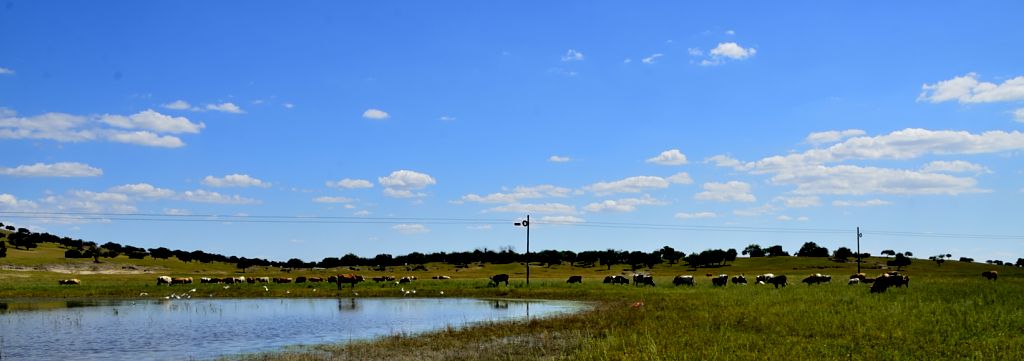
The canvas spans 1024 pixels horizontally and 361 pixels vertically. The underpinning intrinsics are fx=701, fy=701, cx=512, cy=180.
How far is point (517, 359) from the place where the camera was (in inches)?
755

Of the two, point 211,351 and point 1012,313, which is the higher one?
point 1012,313

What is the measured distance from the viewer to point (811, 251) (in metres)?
170

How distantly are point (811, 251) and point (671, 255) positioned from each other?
115ft

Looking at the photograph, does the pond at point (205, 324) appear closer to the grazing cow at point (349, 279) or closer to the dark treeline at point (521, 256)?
the grazing cow at point (349, 279)

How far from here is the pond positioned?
23.8m

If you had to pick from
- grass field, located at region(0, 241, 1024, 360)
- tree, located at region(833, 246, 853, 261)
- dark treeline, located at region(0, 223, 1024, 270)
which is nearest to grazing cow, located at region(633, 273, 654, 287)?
grass field, located at region(0, 241, 1024, 360)

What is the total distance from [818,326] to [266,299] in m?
43.2

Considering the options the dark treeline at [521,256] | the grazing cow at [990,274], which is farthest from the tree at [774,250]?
the grazing cow at [990,274]

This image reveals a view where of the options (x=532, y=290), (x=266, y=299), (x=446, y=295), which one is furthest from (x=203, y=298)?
(x=532, y=290)

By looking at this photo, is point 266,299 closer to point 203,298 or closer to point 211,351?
point 203,298

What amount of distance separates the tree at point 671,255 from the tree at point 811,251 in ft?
90.7

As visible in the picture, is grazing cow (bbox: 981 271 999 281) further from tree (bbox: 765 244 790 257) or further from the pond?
tree (bbox: 765 244 790 257)

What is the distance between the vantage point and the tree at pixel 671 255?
163m

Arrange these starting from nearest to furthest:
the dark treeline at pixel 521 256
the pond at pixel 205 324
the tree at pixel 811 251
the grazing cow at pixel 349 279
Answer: the pond at pixel 205 324 < the grazing cow at pixel 349 279 < the dark treeline at pixel 521 256 < the tree at pixel 811 251
